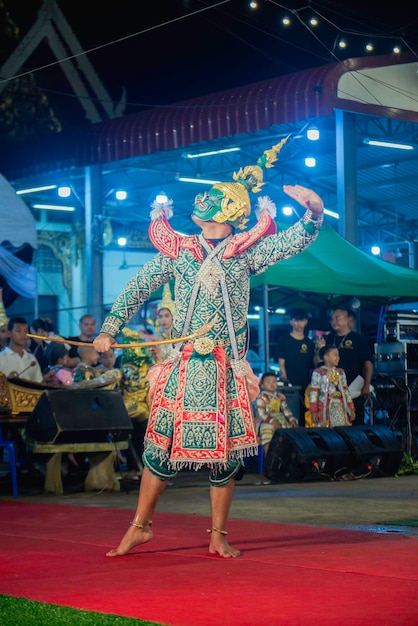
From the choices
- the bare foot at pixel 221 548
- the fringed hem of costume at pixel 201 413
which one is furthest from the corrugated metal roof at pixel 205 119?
the bare foot at pixel 221 548

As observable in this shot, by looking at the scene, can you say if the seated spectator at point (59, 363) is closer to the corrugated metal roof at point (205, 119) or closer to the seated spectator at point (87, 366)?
the seated spectator at point (87, 366)

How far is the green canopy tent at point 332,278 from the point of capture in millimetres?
12609

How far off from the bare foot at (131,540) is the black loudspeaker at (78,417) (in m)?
3.77

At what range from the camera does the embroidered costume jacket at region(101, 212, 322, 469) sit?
5.62 metres

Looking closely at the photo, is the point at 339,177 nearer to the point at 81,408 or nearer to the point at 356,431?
the point at 356,431

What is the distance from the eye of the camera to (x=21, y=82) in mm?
20344

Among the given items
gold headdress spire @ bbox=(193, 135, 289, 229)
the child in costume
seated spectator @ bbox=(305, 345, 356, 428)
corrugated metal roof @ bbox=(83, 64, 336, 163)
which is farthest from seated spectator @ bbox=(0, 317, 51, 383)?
corrugated metal roof @ bbox=(83, 64, 336, 163)

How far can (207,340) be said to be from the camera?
566cm

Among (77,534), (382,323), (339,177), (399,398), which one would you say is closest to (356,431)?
(399,398)

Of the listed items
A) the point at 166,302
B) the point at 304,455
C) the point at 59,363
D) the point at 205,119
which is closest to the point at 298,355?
the point at 166,302

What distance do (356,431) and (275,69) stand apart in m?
11.2

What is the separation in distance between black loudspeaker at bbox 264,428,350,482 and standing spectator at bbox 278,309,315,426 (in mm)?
1550

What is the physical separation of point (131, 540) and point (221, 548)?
46 centimetres

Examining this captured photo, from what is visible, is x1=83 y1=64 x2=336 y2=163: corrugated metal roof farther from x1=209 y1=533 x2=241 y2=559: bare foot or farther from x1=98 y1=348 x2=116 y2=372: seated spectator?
x1=209 y1=533 x2=241 y2=559: bare foot
